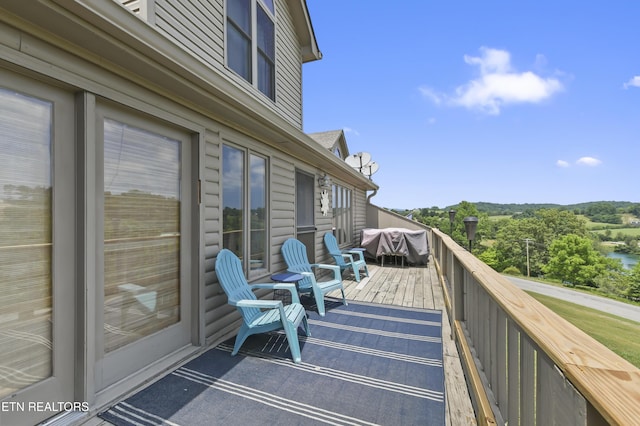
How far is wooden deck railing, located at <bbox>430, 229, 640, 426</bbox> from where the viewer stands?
598 mm

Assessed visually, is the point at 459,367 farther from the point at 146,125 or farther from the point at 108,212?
the point at 146,125

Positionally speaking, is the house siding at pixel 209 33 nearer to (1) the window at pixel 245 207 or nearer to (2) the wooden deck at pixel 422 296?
(1) the window at pixel 245 207

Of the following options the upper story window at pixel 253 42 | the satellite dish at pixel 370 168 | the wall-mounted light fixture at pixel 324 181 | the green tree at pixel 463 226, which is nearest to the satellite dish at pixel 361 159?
the satellite dish at pixel 370 168

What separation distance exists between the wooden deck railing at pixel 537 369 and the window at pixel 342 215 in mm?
5466

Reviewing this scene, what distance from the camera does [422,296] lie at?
5000 millimetres

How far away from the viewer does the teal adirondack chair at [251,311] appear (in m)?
2.71

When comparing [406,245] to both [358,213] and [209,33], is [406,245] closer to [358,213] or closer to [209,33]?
[358,213]

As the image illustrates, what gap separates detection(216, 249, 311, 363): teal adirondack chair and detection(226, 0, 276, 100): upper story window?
2648 mm

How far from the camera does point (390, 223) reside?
36.4ft

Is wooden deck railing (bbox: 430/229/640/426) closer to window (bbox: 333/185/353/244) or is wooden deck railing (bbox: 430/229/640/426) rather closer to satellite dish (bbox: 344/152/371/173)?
window (bbox: 333/185/353/244)

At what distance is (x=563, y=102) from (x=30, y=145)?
2616 cm

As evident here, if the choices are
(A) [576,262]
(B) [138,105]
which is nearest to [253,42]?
(B) [138,105]

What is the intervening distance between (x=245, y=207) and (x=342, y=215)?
15.9 feet

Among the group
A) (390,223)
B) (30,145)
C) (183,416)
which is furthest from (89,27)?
(390,223)
